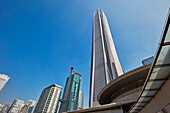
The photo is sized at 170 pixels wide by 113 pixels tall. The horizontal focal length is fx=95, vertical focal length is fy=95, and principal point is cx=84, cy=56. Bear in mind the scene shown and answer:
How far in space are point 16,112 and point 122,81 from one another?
631 feet

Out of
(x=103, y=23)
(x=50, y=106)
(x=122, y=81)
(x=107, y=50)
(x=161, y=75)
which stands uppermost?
(x=103, y=23)

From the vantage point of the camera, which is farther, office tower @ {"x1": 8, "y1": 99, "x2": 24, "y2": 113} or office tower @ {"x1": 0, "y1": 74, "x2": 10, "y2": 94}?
office tower @ {"x1": 8, "y1": 99, "x2": 24, "y2": 113}

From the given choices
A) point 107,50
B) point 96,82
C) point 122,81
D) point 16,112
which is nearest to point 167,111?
point 122,81

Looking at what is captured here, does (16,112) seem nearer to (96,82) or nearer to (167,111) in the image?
(96,82)

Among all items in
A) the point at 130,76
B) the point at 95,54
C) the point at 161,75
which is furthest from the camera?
the point at 95,54

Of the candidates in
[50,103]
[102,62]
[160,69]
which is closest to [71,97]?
[50,103]

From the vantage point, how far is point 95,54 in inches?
2197

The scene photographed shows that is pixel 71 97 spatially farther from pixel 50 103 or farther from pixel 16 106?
pixel 16 106

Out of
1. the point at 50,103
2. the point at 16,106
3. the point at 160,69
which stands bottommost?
the point at 160,69

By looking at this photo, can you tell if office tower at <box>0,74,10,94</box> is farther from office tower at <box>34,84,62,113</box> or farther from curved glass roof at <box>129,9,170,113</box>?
curved glass roof at <box>129,9,170,113</box>

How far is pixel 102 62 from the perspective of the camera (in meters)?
47.7

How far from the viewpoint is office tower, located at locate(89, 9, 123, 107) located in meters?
39.7

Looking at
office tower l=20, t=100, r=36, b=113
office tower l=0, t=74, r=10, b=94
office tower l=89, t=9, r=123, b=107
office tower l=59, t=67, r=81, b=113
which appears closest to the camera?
office tower l=89, t=9, r=123, b=107

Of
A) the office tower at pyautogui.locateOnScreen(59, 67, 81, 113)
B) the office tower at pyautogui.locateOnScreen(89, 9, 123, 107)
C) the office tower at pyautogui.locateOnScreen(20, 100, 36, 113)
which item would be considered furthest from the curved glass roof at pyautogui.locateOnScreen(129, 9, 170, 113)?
the office tower at pyautogui.locateOnScreen(20, 100, 36, 113)
